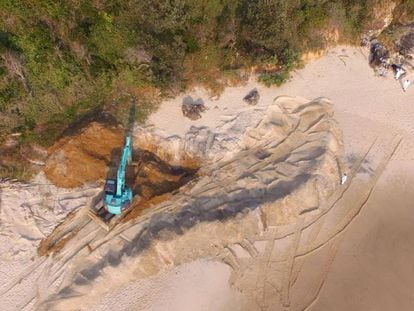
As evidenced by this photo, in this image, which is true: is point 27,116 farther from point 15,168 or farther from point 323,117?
point 323,117

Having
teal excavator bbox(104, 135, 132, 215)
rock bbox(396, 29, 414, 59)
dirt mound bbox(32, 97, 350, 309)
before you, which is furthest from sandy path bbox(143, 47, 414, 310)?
teal excavator bbox(104, 135, 132, 215)

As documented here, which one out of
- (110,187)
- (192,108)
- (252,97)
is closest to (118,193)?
(110,187)

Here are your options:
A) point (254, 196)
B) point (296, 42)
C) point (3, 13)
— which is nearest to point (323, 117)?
point (296, 42)

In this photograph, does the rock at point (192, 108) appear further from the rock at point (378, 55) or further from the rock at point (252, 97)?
the rock at point (378, 55)

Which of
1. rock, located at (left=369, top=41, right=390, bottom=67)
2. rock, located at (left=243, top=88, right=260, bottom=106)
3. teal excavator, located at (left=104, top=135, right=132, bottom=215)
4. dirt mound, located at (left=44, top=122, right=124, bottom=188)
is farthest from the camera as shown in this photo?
rock, located at (left=369, top=41, right=390, bottom=67)

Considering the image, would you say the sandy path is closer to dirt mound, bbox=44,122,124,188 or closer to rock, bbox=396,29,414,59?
rock, bbox=396,29,414,59

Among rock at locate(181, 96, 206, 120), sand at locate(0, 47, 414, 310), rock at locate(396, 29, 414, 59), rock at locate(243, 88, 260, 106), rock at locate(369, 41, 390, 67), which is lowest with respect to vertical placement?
sand at locate(0, 47, 414, 310)

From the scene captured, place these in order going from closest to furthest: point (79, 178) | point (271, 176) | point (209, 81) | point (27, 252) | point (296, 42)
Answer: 1. point (27, 252)
2. point (79, 178)
3. point (271, 176)
4. point (209, 81)
5. point (296, 42)

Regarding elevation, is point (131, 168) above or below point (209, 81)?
below
